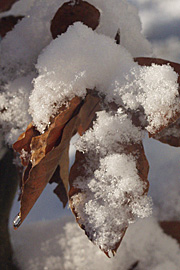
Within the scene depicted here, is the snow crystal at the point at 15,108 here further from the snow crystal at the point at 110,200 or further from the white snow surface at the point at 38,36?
the snow crystal at the point at 110,200

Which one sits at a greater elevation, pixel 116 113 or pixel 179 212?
pixel 116 113

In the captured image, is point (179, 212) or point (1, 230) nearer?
point (179, 212)

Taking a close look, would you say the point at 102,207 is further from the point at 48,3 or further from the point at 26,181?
the point at 48,3

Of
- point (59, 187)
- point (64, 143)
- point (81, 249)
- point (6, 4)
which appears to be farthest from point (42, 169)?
point (6, 4)

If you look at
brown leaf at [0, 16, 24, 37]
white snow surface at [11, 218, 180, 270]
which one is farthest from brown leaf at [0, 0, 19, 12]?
white snow surface at [11, 218, 180, 270]

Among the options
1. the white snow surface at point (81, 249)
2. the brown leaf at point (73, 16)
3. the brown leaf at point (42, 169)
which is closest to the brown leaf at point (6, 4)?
the brown leaf at point (73, 16)

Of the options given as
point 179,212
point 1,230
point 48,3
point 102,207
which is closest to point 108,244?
point 102,207

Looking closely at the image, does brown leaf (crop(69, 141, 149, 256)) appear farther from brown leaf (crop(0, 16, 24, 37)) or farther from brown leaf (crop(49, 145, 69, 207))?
brown leaf (crop(0, 16, 24, 37))
